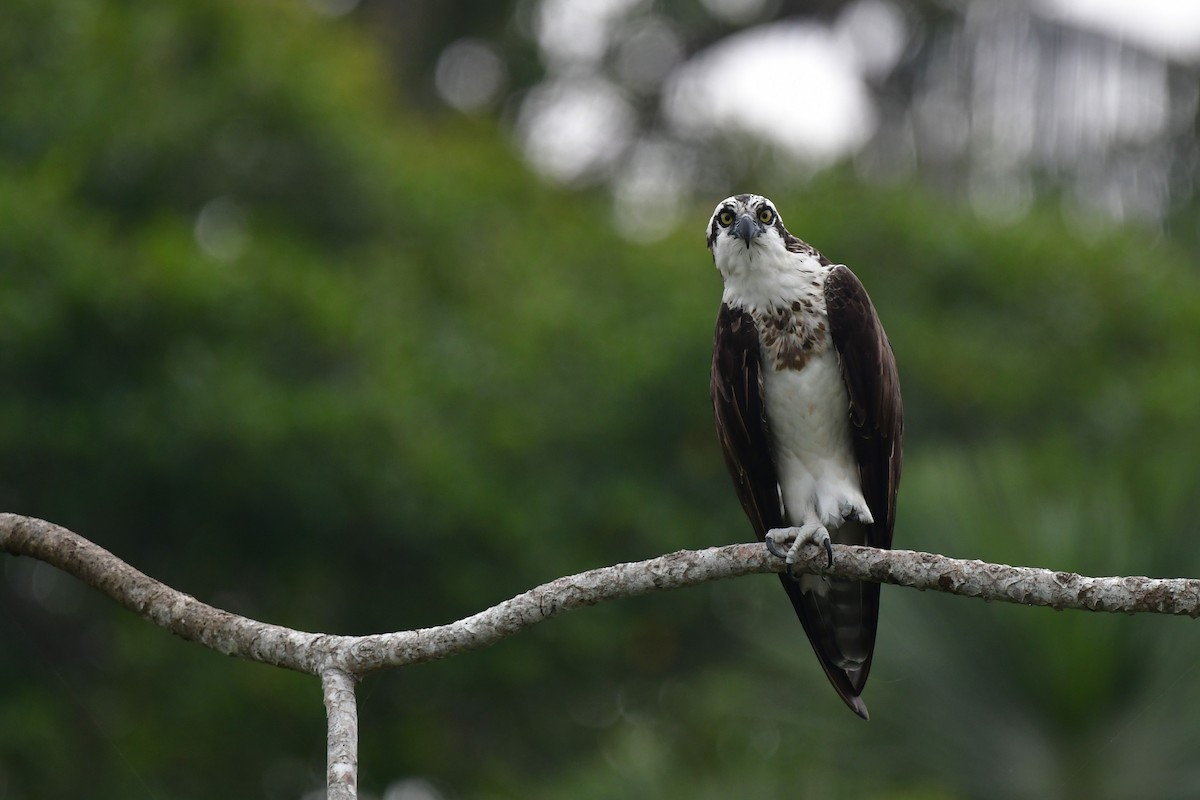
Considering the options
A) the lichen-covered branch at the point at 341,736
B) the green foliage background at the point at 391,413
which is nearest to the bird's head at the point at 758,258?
the lichen-covered branch at the point at 341,736

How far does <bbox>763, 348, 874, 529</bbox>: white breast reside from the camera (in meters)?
4.57

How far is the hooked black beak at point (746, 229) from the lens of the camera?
4.61 meters

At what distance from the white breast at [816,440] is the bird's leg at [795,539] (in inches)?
11.6

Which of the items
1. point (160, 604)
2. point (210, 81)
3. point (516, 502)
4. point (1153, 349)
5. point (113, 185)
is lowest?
point (160, 604)

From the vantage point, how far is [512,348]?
11359mm

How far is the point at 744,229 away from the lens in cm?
462

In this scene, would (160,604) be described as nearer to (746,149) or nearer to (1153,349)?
(1153,349)

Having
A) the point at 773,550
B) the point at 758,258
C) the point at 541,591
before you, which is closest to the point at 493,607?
the point at 541,591

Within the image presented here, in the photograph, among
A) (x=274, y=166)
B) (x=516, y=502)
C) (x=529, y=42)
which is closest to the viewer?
(x=516, y=502)

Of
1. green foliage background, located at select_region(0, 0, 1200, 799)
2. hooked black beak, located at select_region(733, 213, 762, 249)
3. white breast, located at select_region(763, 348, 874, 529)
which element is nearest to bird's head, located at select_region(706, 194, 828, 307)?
hooked black beak, located at select_region(733, 213, 762, 249)

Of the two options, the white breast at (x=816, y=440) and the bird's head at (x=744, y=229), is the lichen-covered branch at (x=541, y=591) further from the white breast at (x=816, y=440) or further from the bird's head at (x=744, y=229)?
the bird's head at (x=744, y=229)

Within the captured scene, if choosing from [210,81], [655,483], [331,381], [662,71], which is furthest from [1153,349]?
[662,71]

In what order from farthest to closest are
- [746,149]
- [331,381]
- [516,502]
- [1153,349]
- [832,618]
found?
[746,149] < [1153,349] < [516,502] < [331,381] < [832,618]

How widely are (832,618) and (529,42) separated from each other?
1560 cm
